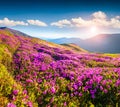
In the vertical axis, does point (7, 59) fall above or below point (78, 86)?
above

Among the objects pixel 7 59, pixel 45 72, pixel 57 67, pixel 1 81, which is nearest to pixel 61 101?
pixel 1 81

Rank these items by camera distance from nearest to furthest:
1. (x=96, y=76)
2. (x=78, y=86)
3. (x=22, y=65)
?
1. (x=78, y=86)
2. (x=96, y=76)
3. (x=22, y=65)

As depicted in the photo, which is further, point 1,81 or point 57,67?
point 57,67

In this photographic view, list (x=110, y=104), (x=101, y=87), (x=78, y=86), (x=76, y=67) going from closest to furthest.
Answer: (x=110, y=104), (x=101, y=87), (x=78, y=86), (x=76, y=67)

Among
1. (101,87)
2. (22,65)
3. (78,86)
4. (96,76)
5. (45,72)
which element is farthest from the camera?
(22,65)

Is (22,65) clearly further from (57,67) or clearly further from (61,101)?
(61,101)

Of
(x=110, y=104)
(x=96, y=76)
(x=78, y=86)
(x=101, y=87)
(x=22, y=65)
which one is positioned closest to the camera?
(x=110, y=104)

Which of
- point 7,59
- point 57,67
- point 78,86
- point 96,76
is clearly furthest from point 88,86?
point 7,59

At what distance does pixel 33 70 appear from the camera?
29016 millimetres

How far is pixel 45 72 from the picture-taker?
2848 centimetres

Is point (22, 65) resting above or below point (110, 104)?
above

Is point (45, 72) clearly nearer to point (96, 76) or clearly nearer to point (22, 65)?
point (22, 65)

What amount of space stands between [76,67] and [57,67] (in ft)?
10.5

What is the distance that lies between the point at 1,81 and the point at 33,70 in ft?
28.5
